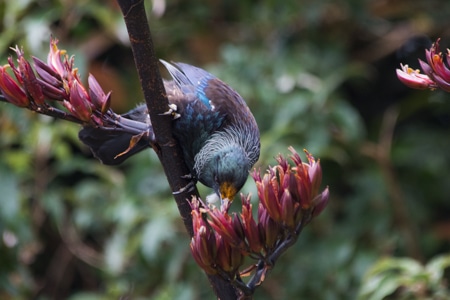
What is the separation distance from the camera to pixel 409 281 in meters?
2.14

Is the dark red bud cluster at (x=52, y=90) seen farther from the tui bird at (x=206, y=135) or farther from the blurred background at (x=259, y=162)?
the blurred background at (x=259, y=162)

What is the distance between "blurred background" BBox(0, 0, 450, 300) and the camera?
285 cm

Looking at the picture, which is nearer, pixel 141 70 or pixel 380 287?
pixel 141 70

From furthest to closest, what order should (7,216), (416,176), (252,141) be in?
(416,176)
(7,216)
(252,141)

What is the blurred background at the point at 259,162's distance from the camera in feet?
9.35

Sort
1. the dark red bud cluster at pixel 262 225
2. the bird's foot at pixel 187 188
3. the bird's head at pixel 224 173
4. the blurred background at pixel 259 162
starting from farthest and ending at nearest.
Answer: the blurred background at pixel 259 162, the bird's head at pixel 224 173, the bird's foot at pixel 187 188, the dark red bud cluster at pixel 262 225

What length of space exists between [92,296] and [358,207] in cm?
119

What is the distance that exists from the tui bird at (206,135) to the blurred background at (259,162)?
600mm

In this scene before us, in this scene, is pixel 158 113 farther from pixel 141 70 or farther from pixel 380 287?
pixel 380 287

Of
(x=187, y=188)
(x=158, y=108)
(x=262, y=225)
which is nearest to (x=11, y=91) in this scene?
(x=158, y=108)

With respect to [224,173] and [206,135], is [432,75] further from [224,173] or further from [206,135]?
[206,135]

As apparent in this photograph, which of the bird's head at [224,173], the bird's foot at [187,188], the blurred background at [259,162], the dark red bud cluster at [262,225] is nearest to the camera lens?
the dark red bud cluster at [262,225]

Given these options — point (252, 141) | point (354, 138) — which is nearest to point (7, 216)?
point (252, 141)

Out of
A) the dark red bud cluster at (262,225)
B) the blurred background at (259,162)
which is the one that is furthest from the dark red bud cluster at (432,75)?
the blurred background at (259,162)
